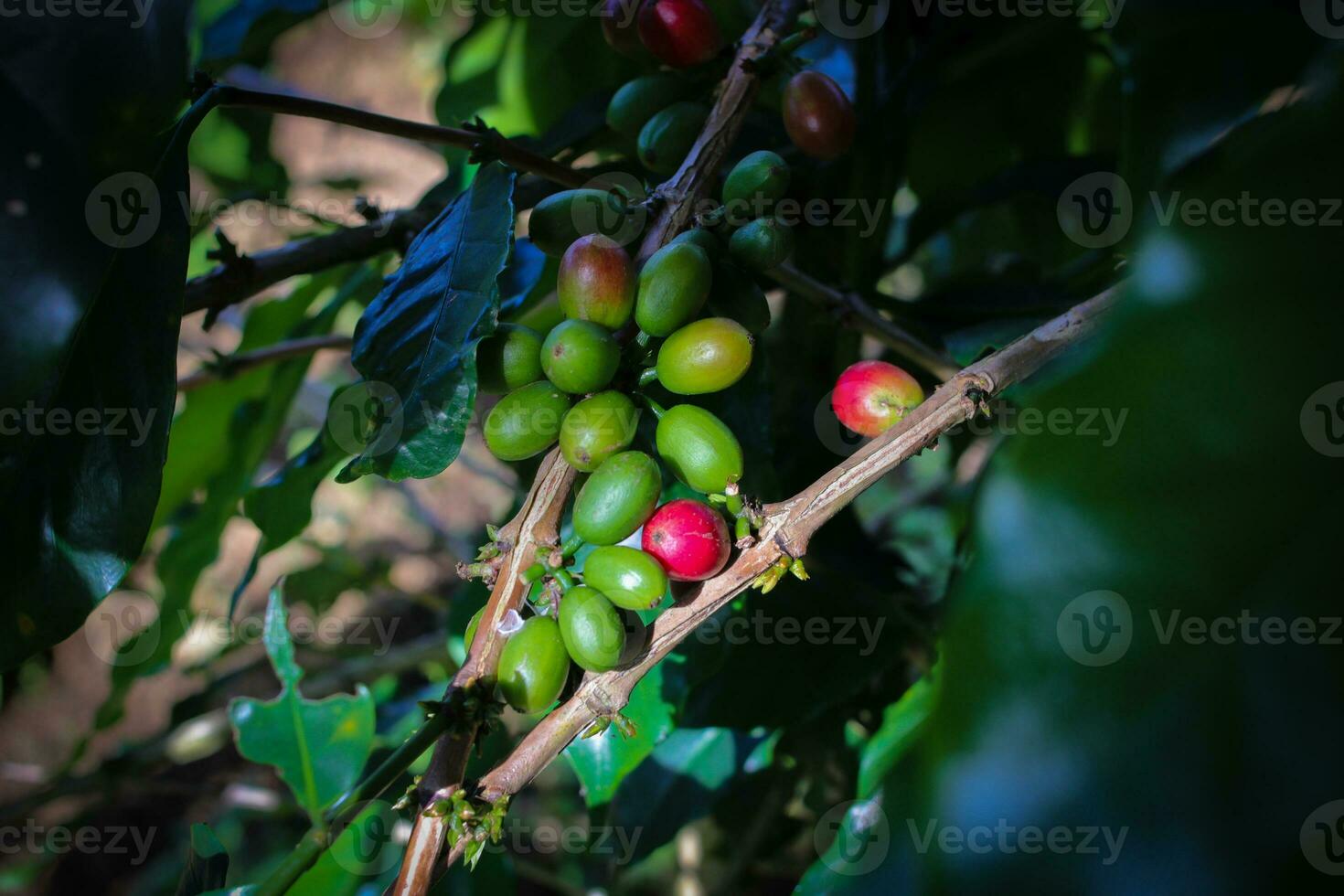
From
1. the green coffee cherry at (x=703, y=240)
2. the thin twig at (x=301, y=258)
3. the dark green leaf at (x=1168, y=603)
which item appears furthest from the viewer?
the thin twig at (x=301, y=258)

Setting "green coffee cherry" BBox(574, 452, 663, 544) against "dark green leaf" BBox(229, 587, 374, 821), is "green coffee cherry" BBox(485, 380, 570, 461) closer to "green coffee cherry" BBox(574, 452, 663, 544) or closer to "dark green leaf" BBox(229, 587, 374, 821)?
"green coffee cherry" BBox(574, 452, 663, 544)

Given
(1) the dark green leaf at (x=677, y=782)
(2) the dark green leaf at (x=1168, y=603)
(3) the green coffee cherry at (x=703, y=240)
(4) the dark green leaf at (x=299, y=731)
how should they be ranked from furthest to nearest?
(1) the dark green leaf at (x=677, y=782), (4) the dark green leaf at (x=299, y=731), (3) the green coffee cherry at (x=703, y=240), (2) the dark green leaf at (x=1168, y=603)

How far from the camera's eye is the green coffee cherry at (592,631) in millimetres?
496

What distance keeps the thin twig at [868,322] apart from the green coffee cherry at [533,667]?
0.41 metres

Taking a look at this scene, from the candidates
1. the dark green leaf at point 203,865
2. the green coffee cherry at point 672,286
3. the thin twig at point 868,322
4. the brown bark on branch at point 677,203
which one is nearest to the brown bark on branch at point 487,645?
the brown bark on branch at point 677,203

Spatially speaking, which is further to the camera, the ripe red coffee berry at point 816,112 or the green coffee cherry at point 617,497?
the ripe red coffee berry at point 816,112

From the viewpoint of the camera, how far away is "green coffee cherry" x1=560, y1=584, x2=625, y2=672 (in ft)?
1.63

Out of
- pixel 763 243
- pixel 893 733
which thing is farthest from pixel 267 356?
pixel 893 733

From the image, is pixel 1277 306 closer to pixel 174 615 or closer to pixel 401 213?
pixel 401 213

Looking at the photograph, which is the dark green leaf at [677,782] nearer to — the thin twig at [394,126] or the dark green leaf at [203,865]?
the dark green leaf at [203,865]

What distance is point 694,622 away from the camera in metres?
0.53

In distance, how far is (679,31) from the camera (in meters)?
0.74

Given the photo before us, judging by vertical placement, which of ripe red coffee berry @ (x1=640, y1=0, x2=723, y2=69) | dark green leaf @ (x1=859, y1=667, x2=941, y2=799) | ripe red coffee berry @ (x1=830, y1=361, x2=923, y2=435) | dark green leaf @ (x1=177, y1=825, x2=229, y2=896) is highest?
ripe red coffee berry @ (x1=640, y1=0, x2=723, y2=69)

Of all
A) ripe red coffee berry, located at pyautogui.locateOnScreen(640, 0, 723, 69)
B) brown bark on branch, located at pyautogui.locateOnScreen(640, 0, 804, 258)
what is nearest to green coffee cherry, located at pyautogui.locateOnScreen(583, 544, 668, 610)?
brown bark on branch, located at pyautogui.locateOnScreen(640, 0, 804, 258)
